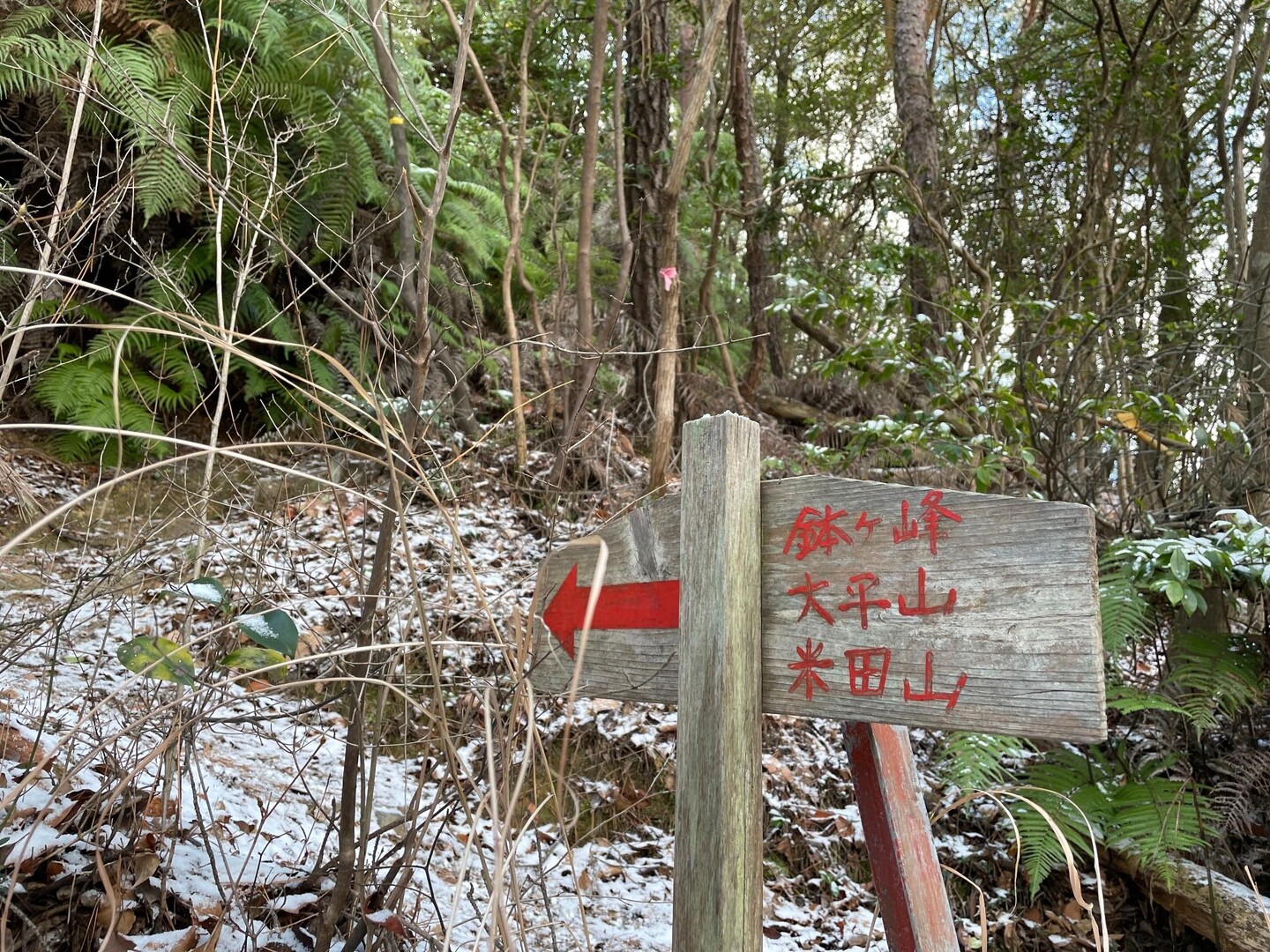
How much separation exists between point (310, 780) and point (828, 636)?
7.07 feet

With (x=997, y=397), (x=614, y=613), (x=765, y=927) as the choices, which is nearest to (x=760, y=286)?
(x=997, y=397)

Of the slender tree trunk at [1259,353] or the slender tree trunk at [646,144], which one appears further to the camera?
the slender tree trunk at [646,144]

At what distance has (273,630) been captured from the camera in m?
1.58

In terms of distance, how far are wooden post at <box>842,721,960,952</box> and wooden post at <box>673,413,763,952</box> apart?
26cm

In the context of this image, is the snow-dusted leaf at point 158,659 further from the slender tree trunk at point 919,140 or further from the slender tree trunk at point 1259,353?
the slender tree trunk at point 919,140

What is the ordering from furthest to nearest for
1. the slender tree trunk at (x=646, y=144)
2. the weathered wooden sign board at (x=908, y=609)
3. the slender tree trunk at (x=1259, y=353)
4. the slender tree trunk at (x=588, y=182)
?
the slender tree trunk at (x=646, y=144), the slender tree trunk at (x=588, y=182), the slender tree trunk at (x=1259, y=353), the weathered wooden sign board at (x=908, y=609)

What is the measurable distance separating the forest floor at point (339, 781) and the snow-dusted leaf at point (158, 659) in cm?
4

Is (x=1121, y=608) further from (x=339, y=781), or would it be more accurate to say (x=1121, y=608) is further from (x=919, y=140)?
(x=919, y=140)

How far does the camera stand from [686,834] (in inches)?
51.9

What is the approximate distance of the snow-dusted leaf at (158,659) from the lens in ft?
4.90

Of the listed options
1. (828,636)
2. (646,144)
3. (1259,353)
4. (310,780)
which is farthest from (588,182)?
(828,636)

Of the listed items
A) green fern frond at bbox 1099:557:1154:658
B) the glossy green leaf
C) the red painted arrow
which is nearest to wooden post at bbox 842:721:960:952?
the red painted arrow

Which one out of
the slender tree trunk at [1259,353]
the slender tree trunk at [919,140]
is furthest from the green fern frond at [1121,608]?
the slender tree trunk at [919,140]

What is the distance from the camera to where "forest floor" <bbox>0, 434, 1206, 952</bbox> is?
68.9 inches
